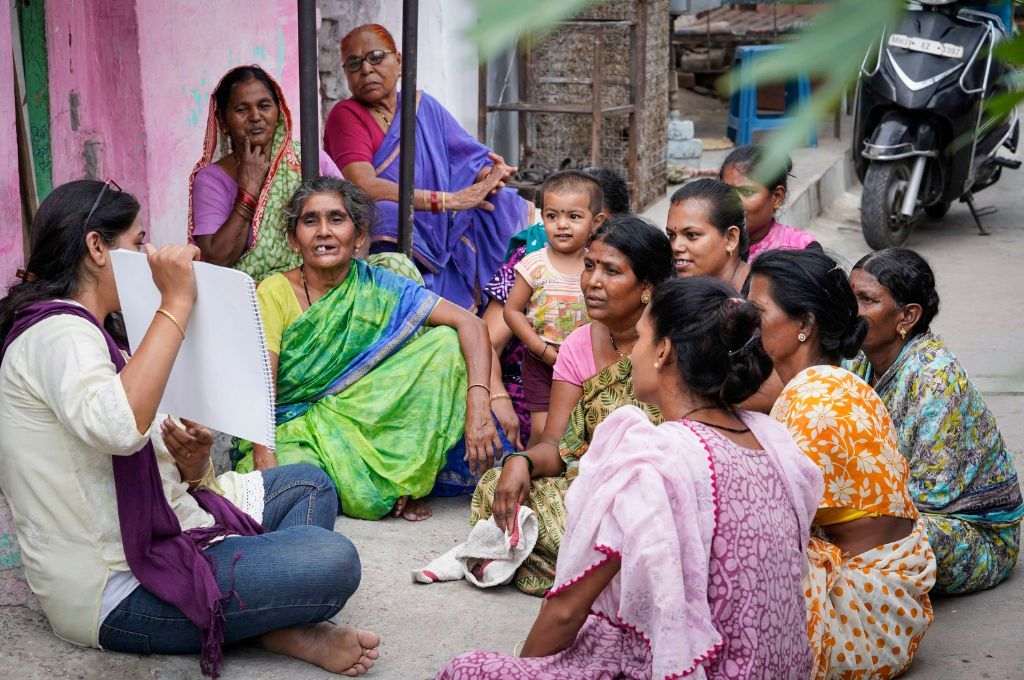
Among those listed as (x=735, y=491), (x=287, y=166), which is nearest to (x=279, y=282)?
(x=287, y=166)

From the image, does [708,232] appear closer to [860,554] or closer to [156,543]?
[860,554]

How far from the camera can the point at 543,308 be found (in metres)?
4.46

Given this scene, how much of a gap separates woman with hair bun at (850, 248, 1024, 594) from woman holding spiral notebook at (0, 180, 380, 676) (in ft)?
5.07

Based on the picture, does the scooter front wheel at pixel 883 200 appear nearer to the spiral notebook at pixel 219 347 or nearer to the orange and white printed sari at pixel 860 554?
the orange and white printed sari at pixel 860 554

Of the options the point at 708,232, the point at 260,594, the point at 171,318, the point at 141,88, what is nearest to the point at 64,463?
the point at 171,318

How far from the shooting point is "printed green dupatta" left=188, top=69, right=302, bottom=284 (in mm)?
4543

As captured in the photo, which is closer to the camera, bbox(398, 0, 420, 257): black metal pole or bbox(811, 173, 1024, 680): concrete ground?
bbox(811, 173, 1024, 680): concrete ground

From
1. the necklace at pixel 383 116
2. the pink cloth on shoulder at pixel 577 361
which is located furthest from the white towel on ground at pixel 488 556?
the necklace at pixel 383 116

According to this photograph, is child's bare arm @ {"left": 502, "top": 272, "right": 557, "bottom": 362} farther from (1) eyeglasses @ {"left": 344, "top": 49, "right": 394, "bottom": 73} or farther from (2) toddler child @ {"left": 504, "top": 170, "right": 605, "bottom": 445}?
(1) eyeglasses @ {"left": 344, "top": 49, "right": 394, "bottom": 73}

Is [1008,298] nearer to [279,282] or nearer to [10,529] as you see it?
[279,282]

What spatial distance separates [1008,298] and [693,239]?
169 inches

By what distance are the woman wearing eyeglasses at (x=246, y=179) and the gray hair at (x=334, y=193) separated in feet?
1.16

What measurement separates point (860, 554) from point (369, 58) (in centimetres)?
330

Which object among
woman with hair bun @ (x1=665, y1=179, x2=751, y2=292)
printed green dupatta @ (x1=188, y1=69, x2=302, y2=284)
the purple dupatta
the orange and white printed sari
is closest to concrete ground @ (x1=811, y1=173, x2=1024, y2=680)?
the orange and white printed sari
